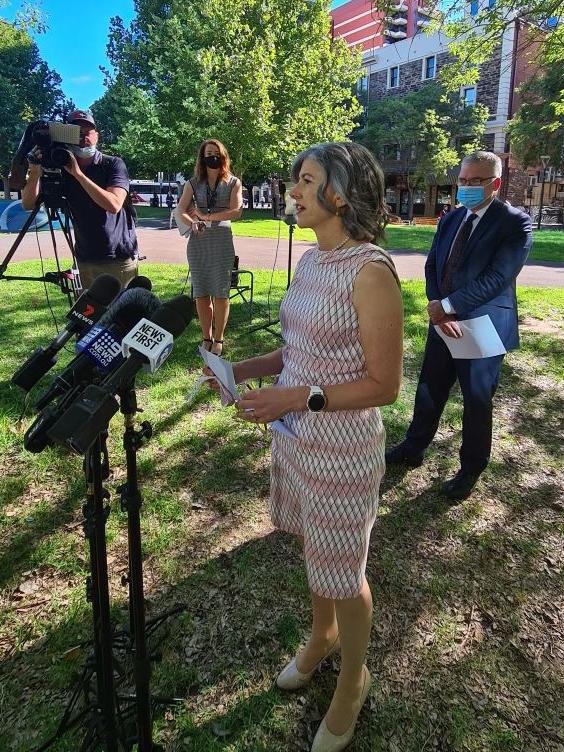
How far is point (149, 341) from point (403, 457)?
9.45ft

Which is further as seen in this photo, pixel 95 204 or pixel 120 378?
pixel 95 204

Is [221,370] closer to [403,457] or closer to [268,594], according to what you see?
[268,594]

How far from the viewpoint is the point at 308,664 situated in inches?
78.7

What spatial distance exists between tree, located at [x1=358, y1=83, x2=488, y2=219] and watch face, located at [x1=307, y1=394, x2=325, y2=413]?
3723cm

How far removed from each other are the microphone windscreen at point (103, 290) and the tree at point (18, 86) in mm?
38411

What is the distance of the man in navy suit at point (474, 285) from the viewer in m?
2.89

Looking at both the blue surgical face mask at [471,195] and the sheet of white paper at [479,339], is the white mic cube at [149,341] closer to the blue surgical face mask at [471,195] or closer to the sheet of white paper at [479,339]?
the sheet of white paper at [479,339]

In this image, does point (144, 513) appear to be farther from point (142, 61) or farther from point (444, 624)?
point (142, 61)

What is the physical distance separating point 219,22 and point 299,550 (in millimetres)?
26956

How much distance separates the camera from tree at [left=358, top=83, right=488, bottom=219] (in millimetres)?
35125

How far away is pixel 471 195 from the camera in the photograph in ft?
9.71

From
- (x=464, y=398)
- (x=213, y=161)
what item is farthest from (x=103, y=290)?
(x=213, y=161)

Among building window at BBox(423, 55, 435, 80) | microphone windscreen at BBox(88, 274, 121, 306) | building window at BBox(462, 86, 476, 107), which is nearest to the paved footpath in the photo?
microphone windscreen at BBox(88, 274, 121, 306)

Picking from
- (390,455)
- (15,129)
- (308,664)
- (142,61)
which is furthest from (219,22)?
(308,664)
